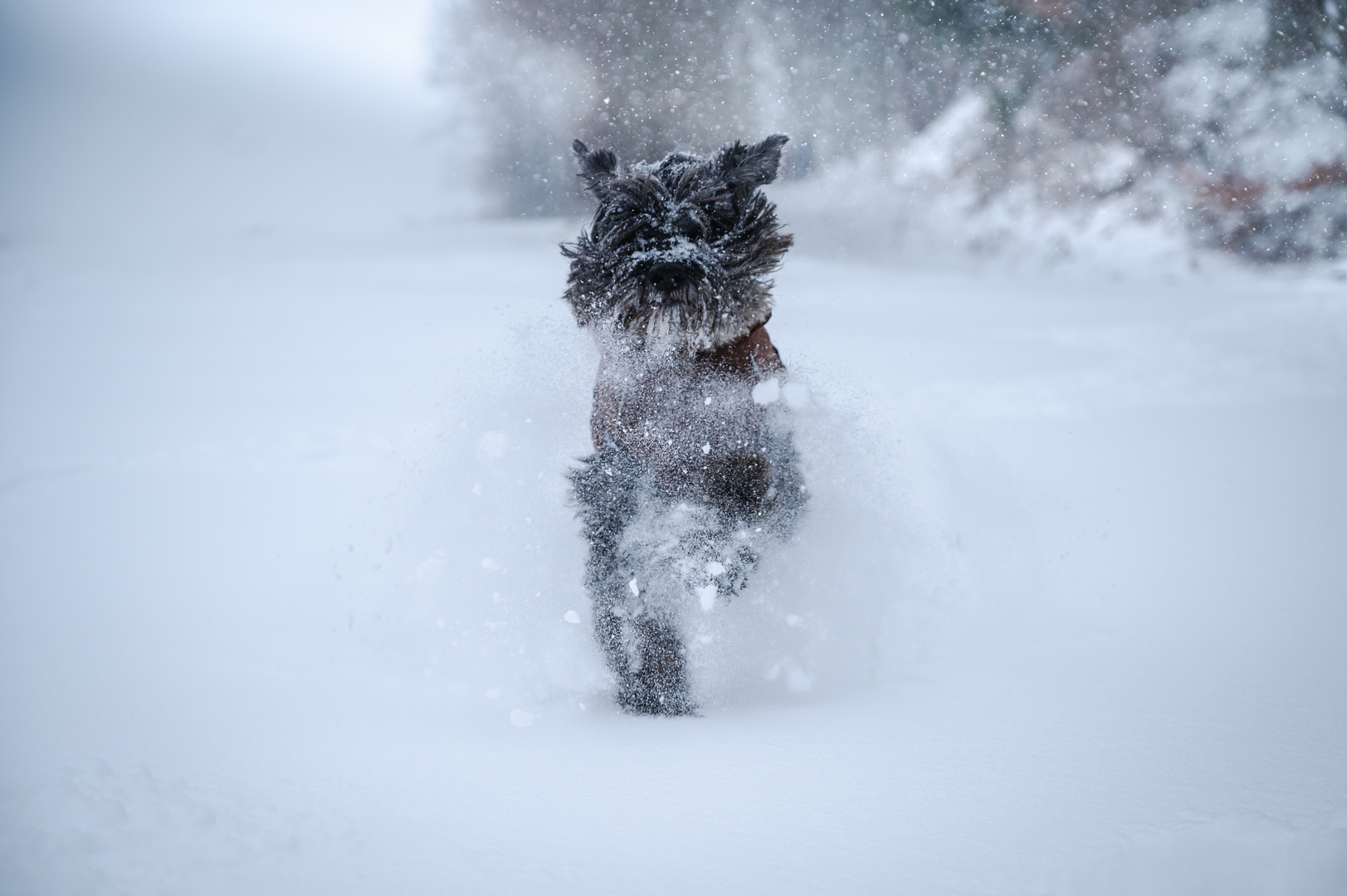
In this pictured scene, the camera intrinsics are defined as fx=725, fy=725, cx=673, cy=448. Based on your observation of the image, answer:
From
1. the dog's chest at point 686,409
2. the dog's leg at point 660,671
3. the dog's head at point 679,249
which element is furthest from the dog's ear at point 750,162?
the dog's leg at point 660,671

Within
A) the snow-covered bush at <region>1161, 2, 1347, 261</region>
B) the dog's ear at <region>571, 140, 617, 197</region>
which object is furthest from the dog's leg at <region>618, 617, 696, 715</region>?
the snow-covered bush at <region>1161, 2, 1347, 261</region>

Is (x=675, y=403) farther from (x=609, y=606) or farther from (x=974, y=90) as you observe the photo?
(x=974, y=90)

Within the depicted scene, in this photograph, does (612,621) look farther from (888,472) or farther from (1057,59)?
(1057,59)

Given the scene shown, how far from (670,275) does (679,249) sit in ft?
Result: 0.27

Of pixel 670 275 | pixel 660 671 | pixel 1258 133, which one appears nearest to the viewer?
pixel 670 275

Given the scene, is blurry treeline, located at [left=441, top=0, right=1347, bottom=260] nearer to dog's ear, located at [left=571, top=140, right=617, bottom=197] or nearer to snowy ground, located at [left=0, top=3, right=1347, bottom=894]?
snowy ground, located at [left=0, top=3, right=1347, bottom=894]

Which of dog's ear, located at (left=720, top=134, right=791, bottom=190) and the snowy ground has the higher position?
dog's ear, located at (left=720, top=134, right=791, bottom=190)

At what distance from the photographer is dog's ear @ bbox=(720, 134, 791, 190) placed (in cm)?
184

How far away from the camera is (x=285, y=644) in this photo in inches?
84.9

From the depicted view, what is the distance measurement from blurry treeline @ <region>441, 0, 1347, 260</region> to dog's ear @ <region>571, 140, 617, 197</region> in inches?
124

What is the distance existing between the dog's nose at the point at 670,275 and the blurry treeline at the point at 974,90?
11.3 feet

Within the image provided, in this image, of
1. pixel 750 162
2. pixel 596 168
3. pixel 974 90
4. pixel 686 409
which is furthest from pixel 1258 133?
pixel 686 409

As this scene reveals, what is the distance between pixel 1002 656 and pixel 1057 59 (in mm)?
5971

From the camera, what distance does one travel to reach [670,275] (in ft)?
5.59
